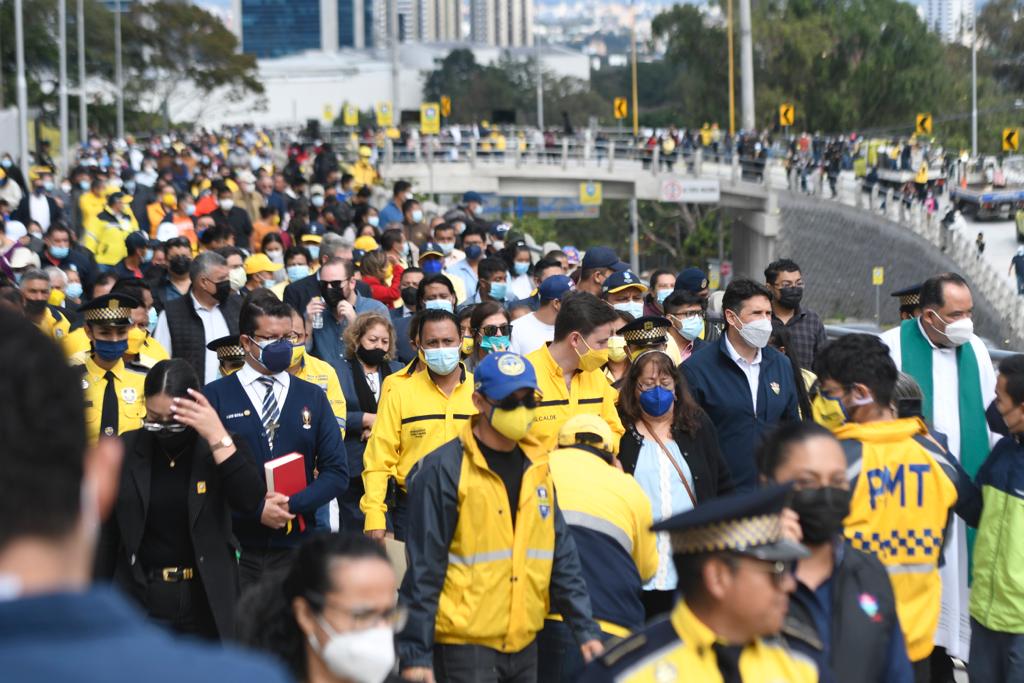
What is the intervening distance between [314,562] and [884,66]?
82.6 m

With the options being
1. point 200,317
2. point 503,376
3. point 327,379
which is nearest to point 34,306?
point 200,317

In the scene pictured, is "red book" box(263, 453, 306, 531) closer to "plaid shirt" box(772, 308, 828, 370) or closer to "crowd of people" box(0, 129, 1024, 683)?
"crowd of people" box(0, 129, 1024, 683)

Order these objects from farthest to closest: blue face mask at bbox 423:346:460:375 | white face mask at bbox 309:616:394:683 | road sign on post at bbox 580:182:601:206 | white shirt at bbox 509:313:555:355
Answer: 1. road sign on post at bbox 580:182:601:206
2. white shirt at bbox 509:313:555:355
3. blue face mask at bbox 423:346:460:375
4. white face mask at bbox 309:616:394:683

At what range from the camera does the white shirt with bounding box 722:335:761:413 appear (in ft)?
28.5

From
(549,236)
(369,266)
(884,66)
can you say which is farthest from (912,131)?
(369,266)

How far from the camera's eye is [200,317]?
11438 millimetres

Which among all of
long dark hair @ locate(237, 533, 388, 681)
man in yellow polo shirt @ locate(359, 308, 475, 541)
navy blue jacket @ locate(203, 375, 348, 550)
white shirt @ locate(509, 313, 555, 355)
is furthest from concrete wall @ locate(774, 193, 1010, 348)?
long dark hair @ locate(237, 533, 388, 681)

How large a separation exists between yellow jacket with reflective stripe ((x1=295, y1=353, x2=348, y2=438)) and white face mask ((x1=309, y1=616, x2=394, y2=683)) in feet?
16.3

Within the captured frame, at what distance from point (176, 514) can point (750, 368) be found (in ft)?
11.0

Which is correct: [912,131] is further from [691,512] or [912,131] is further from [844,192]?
[691,512]

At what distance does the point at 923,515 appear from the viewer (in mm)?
5828

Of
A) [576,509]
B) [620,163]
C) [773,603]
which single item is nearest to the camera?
[773,603]

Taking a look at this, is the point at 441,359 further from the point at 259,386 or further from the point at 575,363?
the point at 259,386

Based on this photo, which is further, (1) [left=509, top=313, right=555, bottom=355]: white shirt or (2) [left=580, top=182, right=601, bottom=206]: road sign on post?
(2) [left=580, top=182, right=601, bottom=206]: road sign on post
